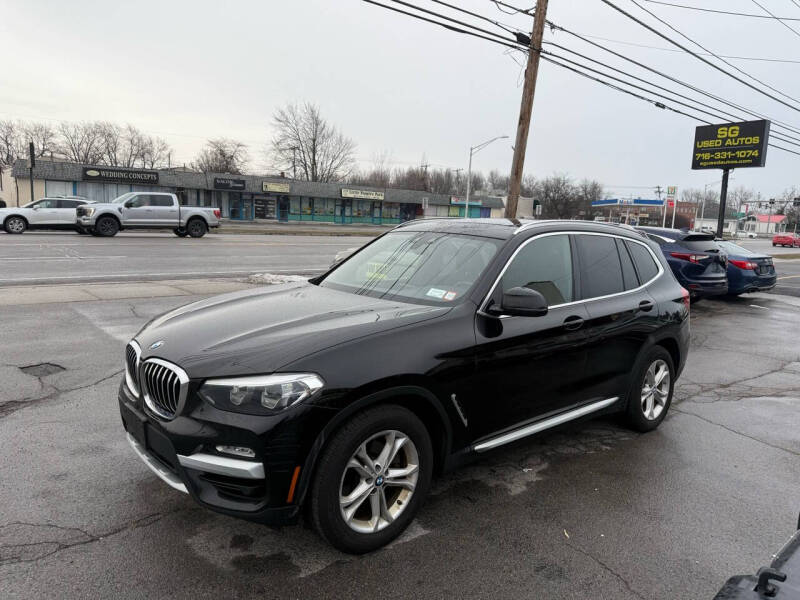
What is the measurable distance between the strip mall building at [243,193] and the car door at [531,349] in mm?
37083

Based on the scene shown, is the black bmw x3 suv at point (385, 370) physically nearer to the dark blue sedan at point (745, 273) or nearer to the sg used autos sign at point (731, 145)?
the dark blue sedan at point (745, 273)

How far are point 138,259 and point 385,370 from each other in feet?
48.4

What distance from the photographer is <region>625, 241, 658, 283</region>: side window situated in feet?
15.2

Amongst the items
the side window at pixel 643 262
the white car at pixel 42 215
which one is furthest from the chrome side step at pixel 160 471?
the white car at pixel 42 215

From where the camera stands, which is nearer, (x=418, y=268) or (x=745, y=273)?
(x=418, y=268)

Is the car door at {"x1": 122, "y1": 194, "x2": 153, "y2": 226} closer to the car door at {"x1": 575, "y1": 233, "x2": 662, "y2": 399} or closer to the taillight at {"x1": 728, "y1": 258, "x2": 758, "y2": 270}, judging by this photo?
the taillight at {"x1": 728, "y1": 258, "x2": 758, "y2": 270}

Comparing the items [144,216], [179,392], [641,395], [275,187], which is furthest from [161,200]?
[275,187]

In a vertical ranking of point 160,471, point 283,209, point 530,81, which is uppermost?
point 530,81

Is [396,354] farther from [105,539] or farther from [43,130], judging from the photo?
[43,130]

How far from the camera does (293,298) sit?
367cm

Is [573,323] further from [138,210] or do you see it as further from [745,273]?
[138,210]

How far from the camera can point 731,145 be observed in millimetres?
30500

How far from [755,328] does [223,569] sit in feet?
34.4

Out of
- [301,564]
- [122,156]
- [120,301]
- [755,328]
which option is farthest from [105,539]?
[122,156]
